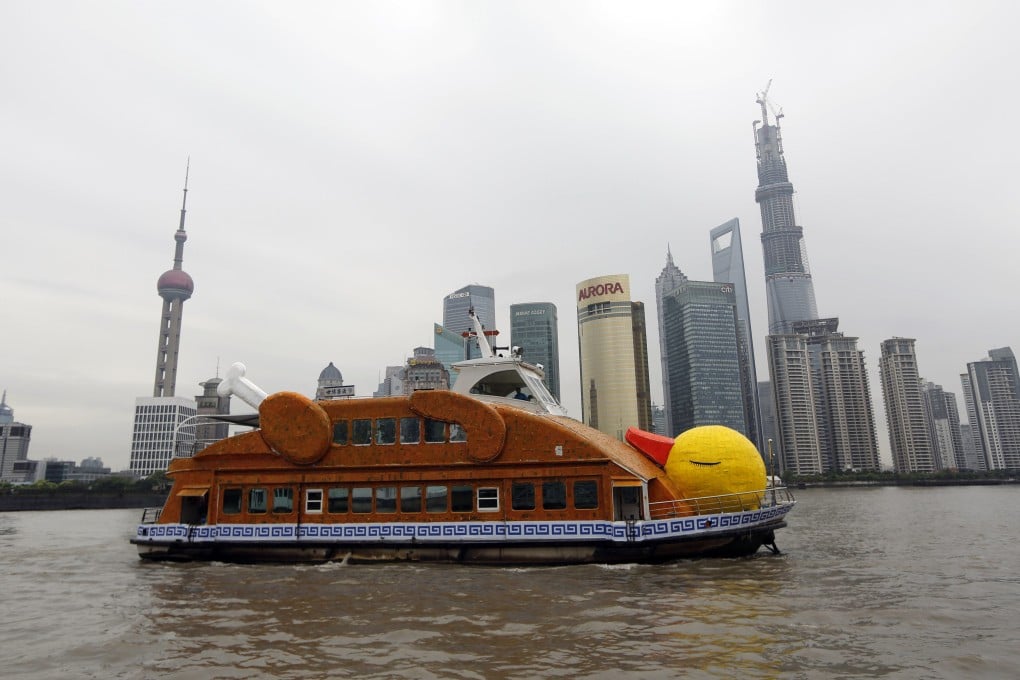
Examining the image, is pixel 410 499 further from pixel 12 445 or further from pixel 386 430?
pixel 12 445

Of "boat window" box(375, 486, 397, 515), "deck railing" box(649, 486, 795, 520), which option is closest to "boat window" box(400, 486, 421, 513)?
"boat window" box(375, 486, 397, 515)

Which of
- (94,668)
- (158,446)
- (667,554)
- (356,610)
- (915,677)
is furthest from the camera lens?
(158,446)

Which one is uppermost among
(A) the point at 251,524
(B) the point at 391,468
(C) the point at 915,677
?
(B) the point at 391,468

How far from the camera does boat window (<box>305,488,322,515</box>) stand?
17391 mm

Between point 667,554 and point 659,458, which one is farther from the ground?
point 659,458

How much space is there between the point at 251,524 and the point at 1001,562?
827 inches

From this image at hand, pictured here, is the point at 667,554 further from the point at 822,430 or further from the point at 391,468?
the point at 822,430

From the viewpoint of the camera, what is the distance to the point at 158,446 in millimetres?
147875

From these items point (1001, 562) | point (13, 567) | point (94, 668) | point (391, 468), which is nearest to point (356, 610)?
point (94, 668)

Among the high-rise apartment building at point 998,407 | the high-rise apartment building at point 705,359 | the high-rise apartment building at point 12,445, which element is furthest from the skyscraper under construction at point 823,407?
the high-rise apartment building at point 12,445

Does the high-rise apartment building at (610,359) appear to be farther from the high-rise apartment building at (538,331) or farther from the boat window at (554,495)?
the boat window at (554,495)

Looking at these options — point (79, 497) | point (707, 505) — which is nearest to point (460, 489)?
point (707, 505)

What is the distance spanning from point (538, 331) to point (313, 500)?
15928 centimetres

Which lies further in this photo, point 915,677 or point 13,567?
point 13,567
